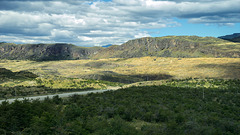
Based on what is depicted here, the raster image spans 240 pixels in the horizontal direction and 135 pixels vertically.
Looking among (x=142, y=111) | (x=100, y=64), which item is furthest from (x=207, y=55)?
(x=142, y=111)

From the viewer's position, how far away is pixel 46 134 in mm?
9461

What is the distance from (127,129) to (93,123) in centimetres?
195

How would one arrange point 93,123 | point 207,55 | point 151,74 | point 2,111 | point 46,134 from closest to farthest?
point 46,134
point 93,123
point 2,111
point 151,74
point 207,55

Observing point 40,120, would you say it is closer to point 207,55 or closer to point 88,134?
point 88,134

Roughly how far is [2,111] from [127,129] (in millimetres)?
7146

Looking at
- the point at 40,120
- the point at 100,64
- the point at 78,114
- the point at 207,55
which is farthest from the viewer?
the point at 207,55

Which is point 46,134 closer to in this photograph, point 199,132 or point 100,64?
point 199,132

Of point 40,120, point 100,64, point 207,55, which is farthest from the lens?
point 207,55

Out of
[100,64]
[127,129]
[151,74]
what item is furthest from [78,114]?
[100,64]

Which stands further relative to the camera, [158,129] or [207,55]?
[207,55]

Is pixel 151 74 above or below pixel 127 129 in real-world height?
below

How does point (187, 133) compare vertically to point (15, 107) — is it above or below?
below

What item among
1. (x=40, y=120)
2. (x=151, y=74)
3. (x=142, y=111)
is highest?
(x=40, y=120)

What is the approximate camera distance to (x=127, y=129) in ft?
33.3
